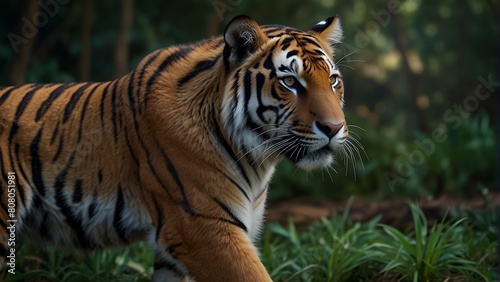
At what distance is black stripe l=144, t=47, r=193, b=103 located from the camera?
3.87 m

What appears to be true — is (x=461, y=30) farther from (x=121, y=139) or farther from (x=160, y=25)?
(x=121, y=139)

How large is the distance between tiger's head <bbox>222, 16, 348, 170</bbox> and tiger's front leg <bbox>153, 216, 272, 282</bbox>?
0.43 m

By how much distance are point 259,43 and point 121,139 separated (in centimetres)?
91

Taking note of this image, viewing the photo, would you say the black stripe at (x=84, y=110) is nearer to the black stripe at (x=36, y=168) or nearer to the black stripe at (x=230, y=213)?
the black stripe at (x=36, y=168)

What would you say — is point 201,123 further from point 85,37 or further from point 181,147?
point 85,37

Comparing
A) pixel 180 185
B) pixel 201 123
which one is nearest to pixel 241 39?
pixel 201 123

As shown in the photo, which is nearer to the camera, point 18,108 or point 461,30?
point 18,108

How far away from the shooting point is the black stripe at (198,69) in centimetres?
384

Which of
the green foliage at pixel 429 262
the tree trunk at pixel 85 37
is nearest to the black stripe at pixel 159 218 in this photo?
the green foliage at pixel 429 262

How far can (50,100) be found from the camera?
420cm

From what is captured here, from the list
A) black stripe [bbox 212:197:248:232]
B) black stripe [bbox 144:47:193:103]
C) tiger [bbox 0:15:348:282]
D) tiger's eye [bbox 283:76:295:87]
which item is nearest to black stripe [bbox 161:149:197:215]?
tiger [bbox 0:15:348:282]

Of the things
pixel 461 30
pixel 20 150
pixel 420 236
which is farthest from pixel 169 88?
pixel 461 30

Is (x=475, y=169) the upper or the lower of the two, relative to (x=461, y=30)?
lower

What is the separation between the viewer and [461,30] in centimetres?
1552
